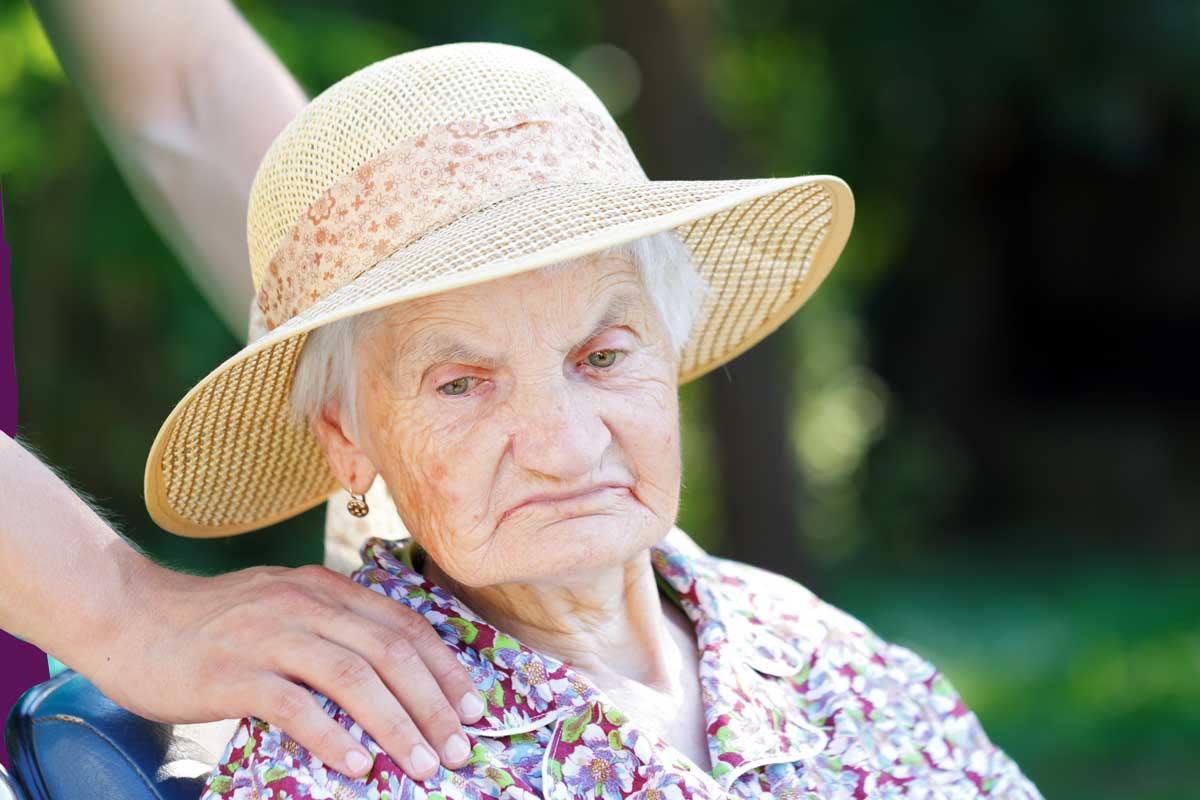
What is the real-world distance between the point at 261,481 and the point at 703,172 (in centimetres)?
395

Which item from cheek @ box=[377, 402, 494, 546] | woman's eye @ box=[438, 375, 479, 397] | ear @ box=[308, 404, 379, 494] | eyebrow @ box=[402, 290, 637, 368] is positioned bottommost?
ear @ box=[308, 404, 379, 494]

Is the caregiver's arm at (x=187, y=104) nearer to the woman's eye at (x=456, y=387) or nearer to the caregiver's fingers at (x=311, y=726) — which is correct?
the woman's eye at (x=456, y=387)

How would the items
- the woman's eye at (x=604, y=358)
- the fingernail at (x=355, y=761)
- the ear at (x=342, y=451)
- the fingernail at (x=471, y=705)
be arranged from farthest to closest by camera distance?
the ear at (x=342, y=451), the woman's eye at (x=604, y=358), the fingernail at (x=471, y=705), the fingernail at (x=355, y=761)

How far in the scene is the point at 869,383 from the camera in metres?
11.0

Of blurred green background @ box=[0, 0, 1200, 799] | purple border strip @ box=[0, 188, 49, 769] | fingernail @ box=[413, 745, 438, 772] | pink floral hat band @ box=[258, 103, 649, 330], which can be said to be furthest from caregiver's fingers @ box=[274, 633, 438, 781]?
blurred green background @ box=[0, 0, 1200, 799]

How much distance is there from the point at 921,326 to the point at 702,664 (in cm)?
890

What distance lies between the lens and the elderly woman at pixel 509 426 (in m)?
1.79

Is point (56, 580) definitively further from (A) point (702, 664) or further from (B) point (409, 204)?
(A) point (702, 664)

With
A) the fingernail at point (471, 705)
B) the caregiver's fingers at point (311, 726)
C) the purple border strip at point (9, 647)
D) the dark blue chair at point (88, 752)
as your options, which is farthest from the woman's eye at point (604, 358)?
the purple border strip at point (9, 647)

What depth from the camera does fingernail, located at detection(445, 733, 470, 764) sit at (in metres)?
1.76

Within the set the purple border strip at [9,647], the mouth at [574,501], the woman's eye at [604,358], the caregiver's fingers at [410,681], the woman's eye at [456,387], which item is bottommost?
the purple border strip at [9,647]

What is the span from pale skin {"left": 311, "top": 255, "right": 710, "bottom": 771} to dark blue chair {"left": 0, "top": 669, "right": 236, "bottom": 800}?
446 mm

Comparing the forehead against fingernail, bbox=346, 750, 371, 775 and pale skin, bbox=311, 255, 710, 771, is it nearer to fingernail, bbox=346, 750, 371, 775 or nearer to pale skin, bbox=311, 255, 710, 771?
pale skin, bbox=311, 255, 710, 771

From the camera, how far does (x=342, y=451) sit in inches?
82.6
